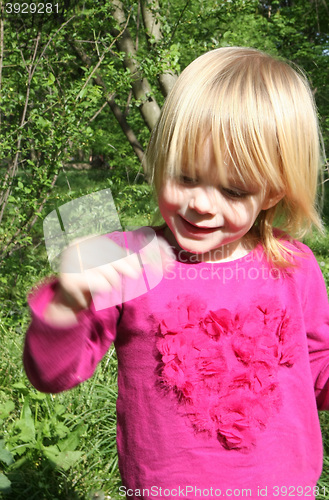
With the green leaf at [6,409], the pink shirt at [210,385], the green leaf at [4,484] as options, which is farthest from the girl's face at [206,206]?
the green leaf at [6,409]

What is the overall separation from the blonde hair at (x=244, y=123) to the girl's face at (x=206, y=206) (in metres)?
0.02

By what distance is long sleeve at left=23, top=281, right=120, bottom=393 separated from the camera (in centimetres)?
94

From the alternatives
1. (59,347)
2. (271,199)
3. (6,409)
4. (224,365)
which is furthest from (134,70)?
(59,347)

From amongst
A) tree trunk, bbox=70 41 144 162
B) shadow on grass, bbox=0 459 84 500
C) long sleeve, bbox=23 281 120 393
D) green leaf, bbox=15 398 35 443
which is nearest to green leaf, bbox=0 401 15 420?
green leaf, bbox=15 398 35 443

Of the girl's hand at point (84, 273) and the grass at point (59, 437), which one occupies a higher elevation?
the girl's hand at point (84, 273)

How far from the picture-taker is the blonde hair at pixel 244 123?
1.10 meters

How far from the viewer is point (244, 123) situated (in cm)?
111

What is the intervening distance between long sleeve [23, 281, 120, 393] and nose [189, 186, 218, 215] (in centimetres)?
29

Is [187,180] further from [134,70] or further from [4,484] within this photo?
[134,70]

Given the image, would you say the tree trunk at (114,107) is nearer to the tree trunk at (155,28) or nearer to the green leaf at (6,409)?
the tree trunk at (155,28)

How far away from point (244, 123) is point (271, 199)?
9.8 inches

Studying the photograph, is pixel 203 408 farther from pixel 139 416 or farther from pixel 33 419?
pixel 33 419

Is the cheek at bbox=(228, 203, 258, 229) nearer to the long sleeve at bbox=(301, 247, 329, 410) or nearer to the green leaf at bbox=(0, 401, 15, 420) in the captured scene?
the long sleeve at bbox=(301, 247, 329, 410)

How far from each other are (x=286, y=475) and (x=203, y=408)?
0.25 meters
